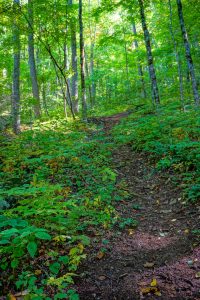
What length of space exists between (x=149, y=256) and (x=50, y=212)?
4.87 ft

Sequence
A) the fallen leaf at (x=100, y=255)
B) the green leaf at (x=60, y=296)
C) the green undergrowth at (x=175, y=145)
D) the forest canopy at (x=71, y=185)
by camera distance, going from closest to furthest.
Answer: the green leaf at (x=60, y=296), the forest canopy at (x=71, y=185), the fallen leaf at (x=100, y=255), the green undergrowth at (x=175, y=145)

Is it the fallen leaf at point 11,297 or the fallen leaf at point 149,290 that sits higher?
the fallen leaf at point 11,297

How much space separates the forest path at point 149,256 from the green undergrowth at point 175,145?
16.4 inches

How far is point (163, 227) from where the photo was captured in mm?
4316

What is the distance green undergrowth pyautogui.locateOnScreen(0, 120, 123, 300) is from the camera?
2.86 m

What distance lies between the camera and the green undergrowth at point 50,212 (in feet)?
9.39

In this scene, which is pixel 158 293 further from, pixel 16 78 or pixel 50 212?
pixel 16 78


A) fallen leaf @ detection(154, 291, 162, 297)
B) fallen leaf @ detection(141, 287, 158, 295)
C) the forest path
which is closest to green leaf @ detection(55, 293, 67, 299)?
the forest path

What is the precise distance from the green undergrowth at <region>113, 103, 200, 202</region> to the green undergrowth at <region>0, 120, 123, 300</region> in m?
1.30

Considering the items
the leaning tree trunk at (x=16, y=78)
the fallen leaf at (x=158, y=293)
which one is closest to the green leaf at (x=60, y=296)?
the fallen leaf at (x=158, y=293)

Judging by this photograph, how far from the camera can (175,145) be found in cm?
682

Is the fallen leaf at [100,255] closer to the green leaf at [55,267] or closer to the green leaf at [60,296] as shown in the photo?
the green leaf at [55,267]

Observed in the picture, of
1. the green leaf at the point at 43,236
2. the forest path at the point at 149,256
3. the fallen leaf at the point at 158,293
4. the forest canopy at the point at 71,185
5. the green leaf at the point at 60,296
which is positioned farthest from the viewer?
the forest canopy at the point at 71,185

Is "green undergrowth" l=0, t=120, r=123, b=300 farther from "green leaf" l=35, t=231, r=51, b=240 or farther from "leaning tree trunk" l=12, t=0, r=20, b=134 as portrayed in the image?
"leaning tree trunk" l=12, t=0, r=20, b=134
